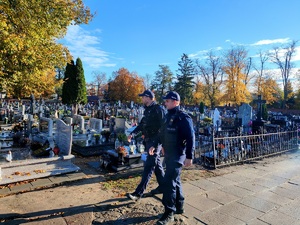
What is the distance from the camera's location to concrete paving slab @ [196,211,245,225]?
3.52 m

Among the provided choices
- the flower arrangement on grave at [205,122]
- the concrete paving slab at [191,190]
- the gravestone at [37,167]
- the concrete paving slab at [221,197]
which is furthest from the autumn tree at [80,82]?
the concrete paving slab at [221,197]

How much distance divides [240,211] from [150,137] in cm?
208

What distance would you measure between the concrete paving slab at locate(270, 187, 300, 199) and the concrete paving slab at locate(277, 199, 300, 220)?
0.33m

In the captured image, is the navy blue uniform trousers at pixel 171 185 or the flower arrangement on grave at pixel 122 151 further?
the flower arrangement on grave at pixel 122 151

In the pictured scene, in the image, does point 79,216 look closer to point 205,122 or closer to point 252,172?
point 252,172

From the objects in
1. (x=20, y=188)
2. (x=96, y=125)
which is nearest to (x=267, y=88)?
(x=96, y=125)

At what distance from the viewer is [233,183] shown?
538cm

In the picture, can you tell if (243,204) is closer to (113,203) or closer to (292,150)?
(113,203)

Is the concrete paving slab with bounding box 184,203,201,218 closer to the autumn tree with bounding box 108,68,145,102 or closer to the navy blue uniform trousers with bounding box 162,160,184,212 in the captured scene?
the navy blue uniform trousers with bounding box 162,160,184,212

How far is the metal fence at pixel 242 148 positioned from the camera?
6.91m

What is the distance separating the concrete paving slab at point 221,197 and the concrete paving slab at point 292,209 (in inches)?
32.3

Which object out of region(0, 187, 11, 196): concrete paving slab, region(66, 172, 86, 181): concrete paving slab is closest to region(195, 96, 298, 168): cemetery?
region(66, 172, 86, 181): concrete paving slab

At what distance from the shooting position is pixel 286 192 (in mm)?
4875

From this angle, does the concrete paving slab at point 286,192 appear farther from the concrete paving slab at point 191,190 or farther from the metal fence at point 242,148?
the metal fence at point 242,148
